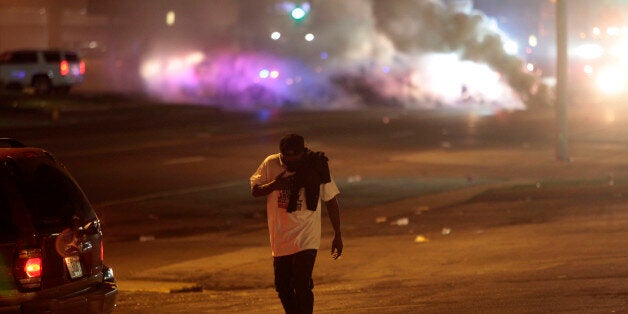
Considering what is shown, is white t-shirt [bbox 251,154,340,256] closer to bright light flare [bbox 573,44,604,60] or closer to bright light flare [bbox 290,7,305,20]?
bright light flare [bbox 290,7,305,20]

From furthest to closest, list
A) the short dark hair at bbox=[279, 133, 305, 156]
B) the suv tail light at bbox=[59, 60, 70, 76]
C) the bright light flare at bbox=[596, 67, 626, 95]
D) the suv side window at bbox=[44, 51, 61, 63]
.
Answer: the bright light flare at bbox=[596, 67, 626, 95] < the suv tail light at bbox=[59, 60, 70, 76] < the suv side window at bbox=[44, 51, 61, 63] < the short dark hair at bbox=[279, 133, 305, 156]

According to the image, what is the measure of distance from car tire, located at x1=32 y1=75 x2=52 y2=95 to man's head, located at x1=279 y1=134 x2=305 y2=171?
37750 mm

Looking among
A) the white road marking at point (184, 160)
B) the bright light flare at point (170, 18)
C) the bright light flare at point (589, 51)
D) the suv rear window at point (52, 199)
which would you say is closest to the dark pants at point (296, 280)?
the suv rear window at point (52, 199)

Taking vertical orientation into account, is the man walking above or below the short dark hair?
below

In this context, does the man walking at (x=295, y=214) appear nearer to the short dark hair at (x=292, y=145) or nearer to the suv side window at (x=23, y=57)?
the short dark hair at (x=292, y=145)

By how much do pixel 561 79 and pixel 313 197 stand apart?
14788 mm

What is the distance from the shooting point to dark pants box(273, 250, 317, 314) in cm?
750

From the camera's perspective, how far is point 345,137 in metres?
28.1

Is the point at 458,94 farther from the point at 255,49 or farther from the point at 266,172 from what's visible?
the point at 266,172

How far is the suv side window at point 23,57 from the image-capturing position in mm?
43188

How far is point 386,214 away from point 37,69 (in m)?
30.8

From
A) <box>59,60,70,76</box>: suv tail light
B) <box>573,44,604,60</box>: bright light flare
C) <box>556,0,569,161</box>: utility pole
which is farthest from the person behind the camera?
<box>573,44,604,60</box>: bright light flare

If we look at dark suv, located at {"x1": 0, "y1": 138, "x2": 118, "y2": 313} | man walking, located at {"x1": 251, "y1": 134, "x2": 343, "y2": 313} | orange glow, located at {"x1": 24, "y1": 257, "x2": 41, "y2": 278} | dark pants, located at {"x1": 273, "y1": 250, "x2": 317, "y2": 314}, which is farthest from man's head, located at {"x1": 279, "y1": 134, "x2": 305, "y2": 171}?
orange glow, located at {"x1": 24, "y1": 257, "x2": 41, "y2": 278}

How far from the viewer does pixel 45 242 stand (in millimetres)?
5953
